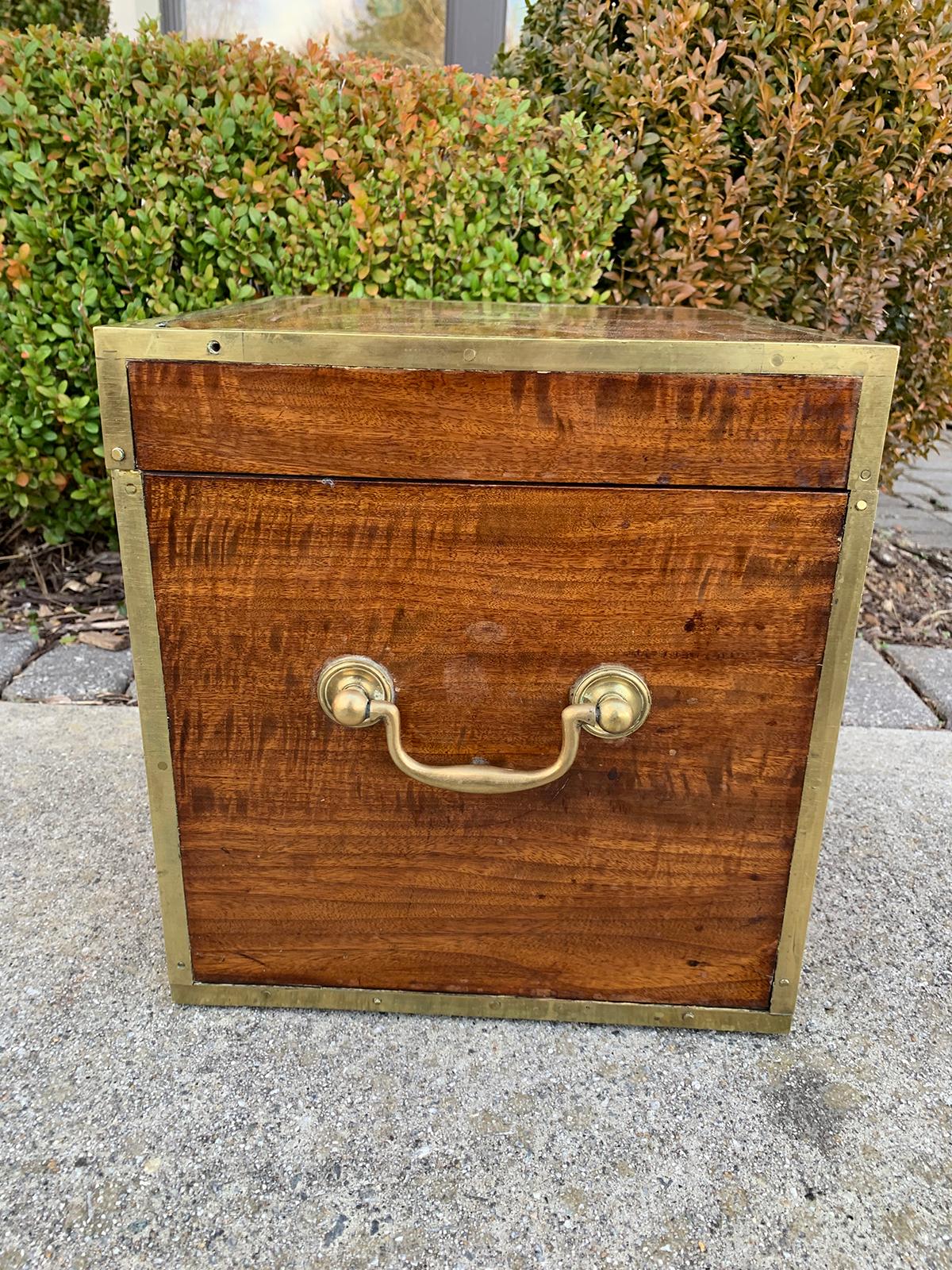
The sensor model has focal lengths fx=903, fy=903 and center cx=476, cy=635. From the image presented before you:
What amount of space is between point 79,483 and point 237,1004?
151 centimetres

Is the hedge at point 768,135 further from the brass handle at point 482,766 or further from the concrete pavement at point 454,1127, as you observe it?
the concrete pavement at point 454,1127

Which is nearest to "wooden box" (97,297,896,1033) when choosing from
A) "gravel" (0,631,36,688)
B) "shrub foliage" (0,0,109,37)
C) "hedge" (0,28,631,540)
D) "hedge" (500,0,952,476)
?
"hedge" (0,28,631,540)

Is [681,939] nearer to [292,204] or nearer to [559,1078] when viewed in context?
[559,1078]

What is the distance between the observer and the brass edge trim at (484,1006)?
1012 millimetres

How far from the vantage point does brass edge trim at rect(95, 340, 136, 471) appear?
32.1 inches

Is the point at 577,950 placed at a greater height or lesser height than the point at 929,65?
lesser

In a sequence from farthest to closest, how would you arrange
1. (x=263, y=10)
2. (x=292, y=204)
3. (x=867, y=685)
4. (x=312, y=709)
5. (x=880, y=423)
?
(x=263, y=10) → (x=867, y=685) → (x=292, y=204) → (x=312, y=709) → (x=880, y=423)

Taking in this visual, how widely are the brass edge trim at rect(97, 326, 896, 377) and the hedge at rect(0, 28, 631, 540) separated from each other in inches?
46.4

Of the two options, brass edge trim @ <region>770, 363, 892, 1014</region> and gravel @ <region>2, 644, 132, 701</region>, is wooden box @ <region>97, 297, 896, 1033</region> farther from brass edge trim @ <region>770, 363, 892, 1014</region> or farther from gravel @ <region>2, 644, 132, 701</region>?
gravel @ <region>2, 644, 132, 701</region>

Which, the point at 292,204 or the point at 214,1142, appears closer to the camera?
the point at 214,1142

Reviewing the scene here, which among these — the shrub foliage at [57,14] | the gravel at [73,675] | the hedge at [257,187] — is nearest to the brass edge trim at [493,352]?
the hedge at [257,187]

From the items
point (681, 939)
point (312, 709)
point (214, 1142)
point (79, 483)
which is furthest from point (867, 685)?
point (79, 483)

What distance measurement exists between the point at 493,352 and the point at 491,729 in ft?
1.21

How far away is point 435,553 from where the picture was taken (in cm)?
87
